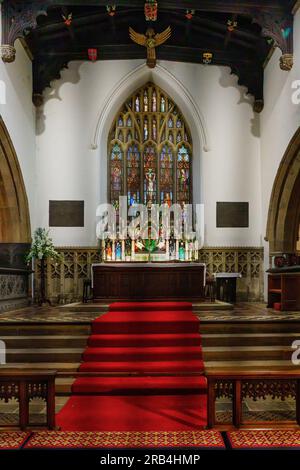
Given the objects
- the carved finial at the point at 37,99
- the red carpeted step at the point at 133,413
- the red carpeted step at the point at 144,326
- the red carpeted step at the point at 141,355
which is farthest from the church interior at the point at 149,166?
A: the red carpeted step at the point at 133,413

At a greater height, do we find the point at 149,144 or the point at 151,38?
the point at 151,38

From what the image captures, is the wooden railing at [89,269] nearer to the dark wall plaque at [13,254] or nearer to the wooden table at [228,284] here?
the wooden table at [228,284]

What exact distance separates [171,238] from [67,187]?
2.45 metres

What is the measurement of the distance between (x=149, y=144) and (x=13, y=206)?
3486mm

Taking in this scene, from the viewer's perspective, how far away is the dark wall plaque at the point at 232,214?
34.2 ft

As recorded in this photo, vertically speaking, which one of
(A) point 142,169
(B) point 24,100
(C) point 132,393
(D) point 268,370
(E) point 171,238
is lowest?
(C) point 132,393

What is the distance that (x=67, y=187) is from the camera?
1039 cm

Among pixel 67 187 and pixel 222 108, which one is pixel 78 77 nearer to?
pixel 67 187

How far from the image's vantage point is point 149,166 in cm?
1108

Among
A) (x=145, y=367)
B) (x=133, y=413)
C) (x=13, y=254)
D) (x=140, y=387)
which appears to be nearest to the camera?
(x=133, y=413)

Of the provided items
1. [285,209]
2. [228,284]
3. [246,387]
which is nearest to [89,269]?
[228,284]

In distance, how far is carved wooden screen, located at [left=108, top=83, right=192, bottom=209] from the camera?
11.0 metres

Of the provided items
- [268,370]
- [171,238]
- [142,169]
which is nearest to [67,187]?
[142,169]

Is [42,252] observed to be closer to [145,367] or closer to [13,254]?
[13,254]
